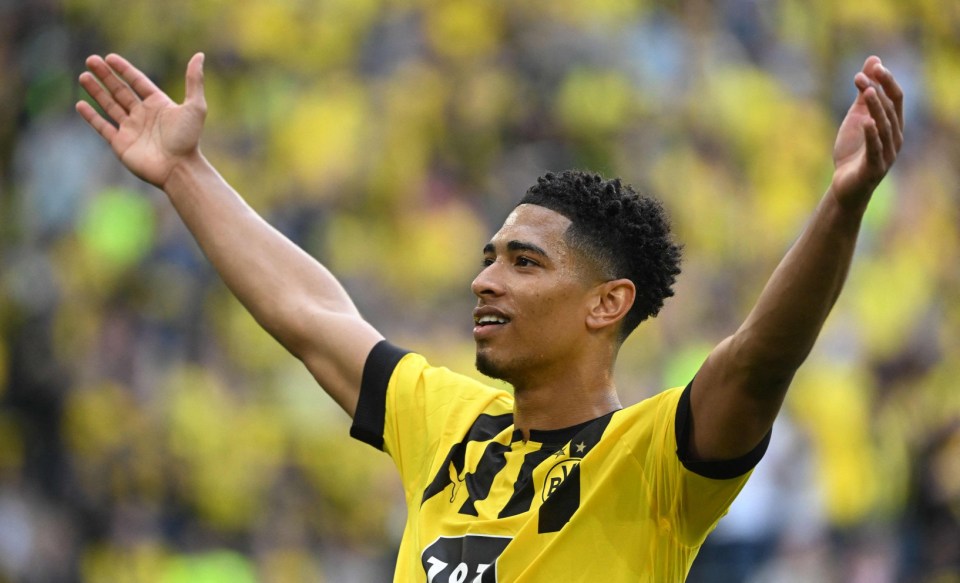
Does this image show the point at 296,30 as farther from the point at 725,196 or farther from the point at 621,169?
the point at 725,196

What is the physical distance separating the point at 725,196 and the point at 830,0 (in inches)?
76.9

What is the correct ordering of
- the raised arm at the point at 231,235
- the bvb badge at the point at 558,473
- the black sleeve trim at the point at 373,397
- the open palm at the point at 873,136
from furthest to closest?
the raised arm at the point at 231,235 → the black sleeve trim at the point at 373,397 → the bvb badge at the point at 558,473 → the open palm at the point at 873,136

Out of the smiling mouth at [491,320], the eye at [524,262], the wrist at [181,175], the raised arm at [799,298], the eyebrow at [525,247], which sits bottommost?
the raised arm at [799,298]

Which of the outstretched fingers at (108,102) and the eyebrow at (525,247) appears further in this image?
the outstretched fingers at (108,102)

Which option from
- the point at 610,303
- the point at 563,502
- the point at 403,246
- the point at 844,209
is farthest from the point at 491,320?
the point at 403,246

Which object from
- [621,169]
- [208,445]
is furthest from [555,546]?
[621,169]

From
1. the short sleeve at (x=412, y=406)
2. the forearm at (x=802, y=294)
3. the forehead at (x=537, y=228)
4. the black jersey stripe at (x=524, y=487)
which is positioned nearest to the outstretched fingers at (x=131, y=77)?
the short sleeve at (x=412, y=406)

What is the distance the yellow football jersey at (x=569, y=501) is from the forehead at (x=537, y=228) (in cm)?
48

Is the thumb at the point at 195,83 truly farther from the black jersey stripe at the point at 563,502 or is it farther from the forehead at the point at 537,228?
the black jersey stripe at the point at 563,502

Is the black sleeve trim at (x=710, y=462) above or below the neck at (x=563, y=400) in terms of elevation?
below

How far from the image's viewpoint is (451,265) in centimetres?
826

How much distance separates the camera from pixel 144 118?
399 cm

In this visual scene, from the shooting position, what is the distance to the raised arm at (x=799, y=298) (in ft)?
8.48

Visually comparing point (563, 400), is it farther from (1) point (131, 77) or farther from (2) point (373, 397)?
(1) point (131, 77)
